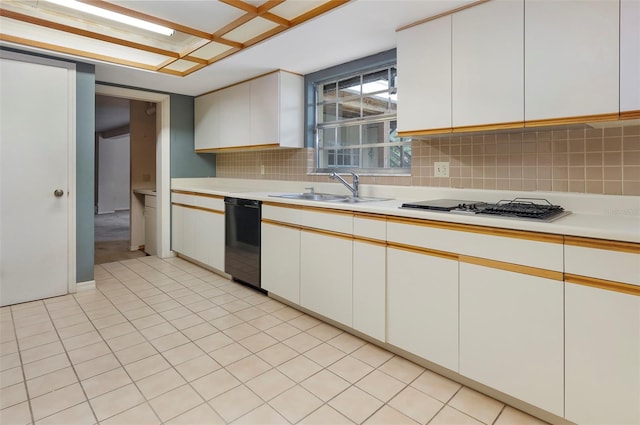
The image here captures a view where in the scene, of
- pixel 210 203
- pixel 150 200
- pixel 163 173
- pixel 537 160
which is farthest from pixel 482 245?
pixel 150 200

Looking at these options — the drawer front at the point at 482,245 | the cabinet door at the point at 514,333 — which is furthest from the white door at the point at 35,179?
the cabinet door at the point at 514,333

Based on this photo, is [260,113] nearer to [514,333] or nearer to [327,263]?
[327,263]

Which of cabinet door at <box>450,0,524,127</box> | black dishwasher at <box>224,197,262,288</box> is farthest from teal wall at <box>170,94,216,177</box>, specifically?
cabinet door at <box>450,0,524,127</box>

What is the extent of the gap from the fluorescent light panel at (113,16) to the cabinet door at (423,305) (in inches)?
95.2

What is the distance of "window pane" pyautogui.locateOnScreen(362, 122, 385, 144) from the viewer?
3.06m

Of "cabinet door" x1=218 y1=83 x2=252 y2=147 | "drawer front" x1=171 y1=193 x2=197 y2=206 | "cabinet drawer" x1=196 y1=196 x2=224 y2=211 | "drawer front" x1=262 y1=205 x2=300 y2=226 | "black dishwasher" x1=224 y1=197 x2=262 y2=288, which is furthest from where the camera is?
"drawer front" x1=171 y1=193 x2=197 y2=206

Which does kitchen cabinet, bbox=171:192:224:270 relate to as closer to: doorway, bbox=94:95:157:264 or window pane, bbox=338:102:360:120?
doorway, bbox=94:95:157:264

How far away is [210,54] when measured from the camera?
124 inches

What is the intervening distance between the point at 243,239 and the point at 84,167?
1.61 metres

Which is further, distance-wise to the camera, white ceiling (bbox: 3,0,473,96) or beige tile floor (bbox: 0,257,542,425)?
white ceiling (bbox: 3,0,473,96)

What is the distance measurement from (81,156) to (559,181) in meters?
3.78

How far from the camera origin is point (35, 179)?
3004mm

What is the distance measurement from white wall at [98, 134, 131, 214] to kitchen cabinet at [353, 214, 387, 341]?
961 centimetres

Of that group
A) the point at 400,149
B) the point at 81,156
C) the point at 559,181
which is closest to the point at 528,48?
the point at 559,181
